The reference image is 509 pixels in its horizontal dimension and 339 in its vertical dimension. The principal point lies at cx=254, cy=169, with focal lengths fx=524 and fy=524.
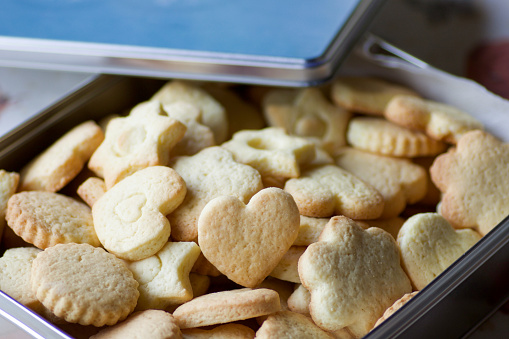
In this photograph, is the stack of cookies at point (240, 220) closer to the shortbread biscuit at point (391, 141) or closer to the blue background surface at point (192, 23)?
the shortbread biscuit at point (391, 141)

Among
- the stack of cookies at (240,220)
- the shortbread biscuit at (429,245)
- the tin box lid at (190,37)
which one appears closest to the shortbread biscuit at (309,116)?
the stack of cookies at (240,220)

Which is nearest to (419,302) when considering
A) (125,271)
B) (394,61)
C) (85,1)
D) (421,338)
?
(421,338)

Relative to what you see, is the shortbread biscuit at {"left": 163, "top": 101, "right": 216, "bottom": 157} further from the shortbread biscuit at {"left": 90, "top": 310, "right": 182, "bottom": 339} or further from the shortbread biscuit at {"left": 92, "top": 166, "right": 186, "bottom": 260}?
the shortbread biscuit at {"left": 90, "top": 310, "right": 182, "bottom": 339}

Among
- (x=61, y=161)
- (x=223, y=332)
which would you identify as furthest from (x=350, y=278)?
(x=61, y=161)

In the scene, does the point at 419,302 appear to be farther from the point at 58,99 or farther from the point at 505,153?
the point at 58,99

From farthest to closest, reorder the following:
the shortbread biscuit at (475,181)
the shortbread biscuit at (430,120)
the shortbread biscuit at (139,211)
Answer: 1. the shortbread biscuit at (430,120)
2. the shortbread biscuit at (475,181)
3. the shortbread biscuit at (139,211)

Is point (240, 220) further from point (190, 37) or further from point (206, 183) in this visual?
point (190, 37)

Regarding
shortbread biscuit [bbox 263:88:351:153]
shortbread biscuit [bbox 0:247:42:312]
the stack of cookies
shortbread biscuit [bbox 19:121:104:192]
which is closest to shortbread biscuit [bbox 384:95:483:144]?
the stack of cookies
